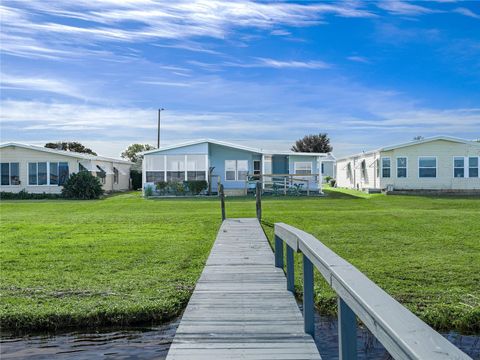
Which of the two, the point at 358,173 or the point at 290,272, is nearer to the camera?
the point at 290,272

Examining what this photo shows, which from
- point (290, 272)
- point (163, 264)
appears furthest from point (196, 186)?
point (290, 272)

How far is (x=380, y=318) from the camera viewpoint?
241 centimetres

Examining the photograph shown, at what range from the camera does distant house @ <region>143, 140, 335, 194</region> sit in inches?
1283

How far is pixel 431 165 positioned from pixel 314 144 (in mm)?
39454

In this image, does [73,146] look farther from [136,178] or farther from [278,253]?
[278,253]

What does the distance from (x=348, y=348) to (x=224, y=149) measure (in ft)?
101

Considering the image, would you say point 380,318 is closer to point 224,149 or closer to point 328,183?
point 224,149

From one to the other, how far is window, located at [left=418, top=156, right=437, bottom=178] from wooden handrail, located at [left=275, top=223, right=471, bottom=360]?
97.2ft

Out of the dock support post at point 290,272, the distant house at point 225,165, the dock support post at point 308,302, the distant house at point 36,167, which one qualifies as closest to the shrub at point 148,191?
the distant house at point 225,165

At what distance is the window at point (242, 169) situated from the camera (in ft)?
111

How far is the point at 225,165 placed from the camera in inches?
1335

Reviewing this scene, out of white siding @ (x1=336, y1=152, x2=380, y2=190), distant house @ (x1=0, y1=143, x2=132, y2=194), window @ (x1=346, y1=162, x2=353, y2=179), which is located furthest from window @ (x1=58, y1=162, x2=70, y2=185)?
window @ (x1=346, y1=162, x2=353, y2=179)

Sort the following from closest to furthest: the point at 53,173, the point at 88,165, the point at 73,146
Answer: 1. the point at 53,173
2. the point at 88,165
3. the point at 73,146

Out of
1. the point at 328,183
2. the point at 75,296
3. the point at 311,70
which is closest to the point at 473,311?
the point at 75,296
